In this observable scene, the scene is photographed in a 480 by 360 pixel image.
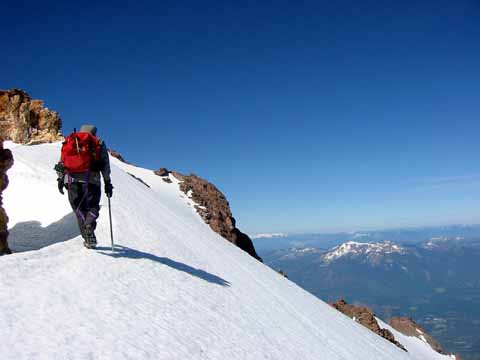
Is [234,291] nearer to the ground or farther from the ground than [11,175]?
nearer to the ground

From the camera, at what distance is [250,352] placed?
6.82 m

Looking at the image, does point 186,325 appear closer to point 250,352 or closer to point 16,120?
point 250,352

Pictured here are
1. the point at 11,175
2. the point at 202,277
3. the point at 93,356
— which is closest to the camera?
the point at 93,356

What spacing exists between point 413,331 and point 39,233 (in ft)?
168

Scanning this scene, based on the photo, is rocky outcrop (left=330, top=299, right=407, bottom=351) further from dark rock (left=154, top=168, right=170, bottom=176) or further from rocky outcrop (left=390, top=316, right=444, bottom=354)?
dark rock (left=154, top=168, right=170, bottom=176)

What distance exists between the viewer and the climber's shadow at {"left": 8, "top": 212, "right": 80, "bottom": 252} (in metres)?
10.3

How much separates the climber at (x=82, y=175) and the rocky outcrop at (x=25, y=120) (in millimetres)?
21518

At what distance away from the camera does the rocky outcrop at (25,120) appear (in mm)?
26781

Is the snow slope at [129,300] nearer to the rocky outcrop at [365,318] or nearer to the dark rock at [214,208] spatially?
the rocky outcrop at [365,318]

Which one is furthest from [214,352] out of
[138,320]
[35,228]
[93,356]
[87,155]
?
[35,228]

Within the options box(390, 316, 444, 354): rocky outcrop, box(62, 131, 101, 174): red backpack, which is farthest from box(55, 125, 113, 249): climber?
box(390, 316, 444, 354): rocky outcrop

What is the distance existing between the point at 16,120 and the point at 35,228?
20122 millimetres

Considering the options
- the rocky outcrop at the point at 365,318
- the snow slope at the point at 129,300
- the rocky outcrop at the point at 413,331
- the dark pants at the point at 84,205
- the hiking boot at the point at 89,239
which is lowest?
the rocky outcrop at the point at 413,331

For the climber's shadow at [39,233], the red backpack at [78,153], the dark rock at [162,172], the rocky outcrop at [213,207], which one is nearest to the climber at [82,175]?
the red backpack at [78,153]
